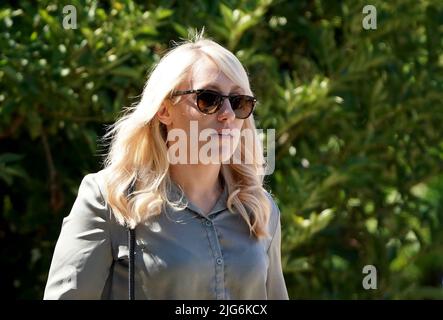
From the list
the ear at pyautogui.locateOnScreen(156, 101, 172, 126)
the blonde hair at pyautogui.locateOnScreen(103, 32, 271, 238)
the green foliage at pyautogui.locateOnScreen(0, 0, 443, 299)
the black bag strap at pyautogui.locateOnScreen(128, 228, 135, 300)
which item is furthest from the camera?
the green foliage at pyautogui.locateOnScreen(0, 0, 443, 299)

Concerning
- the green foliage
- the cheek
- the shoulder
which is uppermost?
the green foliage

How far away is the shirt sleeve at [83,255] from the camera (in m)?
2.39

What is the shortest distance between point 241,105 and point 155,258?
0.49 m

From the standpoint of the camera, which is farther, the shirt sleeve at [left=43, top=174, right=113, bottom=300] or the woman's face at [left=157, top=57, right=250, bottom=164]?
the woman's face at [left=157, top=57, right=250, bottom=164]

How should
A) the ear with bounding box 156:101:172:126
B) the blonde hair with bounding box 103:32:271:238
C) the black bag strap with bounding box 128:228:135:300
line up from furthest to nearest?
the ear with bounding box 156:101:172:126
the blonde hair with bounding box 103:32:271:238
the black bag strap with bounding box 128:228:135:300

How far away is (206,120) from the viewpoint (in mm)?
2594

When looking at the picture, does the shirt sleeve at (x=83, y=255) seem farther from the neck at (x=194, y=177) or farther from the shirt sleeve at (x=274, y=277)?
the shirt sleeve at (x=274, y=277)

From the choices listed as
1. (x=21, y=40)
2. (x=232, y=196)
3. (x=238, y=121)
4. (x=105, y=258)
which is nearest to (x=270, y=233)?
(x=232, y=196)

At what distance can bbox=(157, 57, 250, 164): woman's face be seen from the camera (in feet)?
8.45

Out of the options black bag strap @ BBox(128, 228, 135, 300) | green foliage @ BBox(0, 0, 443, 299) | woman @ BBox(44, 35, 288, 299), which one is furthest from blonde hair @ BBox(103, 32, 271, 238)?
green foliage @ BBox(0, 0, 443, 299)

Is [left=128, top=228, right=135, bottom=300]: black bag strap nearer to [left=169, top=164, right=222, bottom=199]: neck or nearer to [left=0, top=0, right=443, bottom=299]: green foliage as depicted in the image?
[left=169, top=164, right=222, bottom=199]: neck

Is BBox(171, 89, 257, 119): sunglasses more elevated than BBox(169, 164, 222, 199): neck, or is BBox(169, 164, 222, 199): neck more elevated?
BBox(171, 89, 257, 119): sunglasses

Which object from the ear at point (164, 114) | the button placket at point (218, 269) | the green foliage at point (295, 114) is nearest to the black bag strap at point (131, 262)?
the button placket at point (218, 269)
